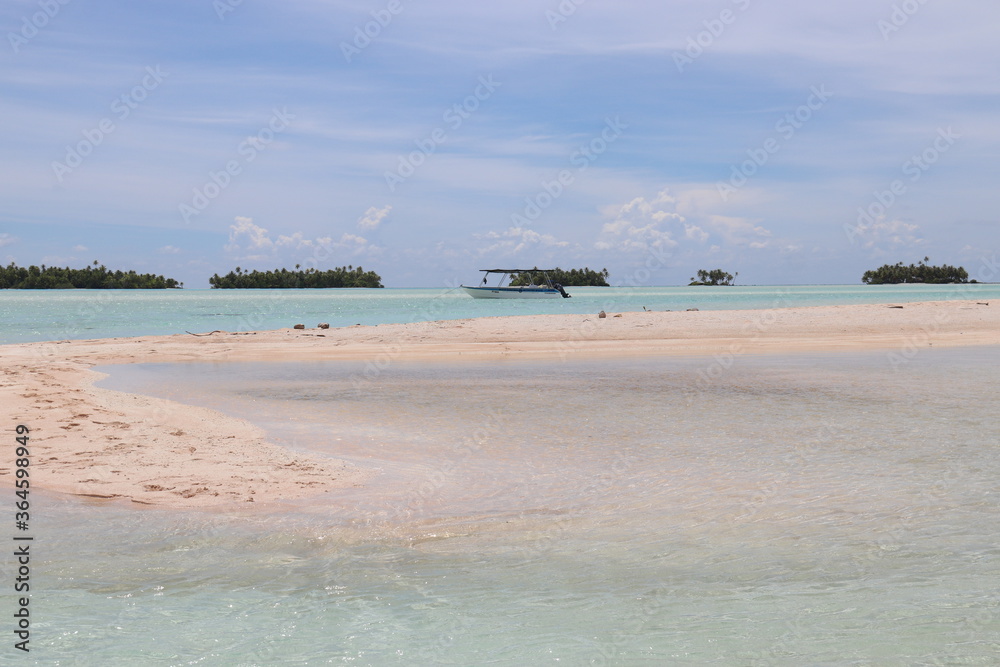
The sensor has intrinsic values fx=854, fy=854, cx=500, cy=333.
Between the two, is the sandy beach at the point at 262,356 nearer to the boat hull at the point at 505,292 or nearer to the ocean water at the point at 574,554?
the ocean water at the point at 574,554

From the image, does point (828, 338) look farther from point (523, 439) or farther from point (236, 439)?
point (236, 439)

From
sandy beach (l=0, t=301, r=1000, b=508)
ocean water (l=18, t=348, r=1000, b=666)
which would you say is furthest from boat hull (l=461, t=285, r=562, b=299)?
ocean water (l=18, t=348, r=1000, b=666)

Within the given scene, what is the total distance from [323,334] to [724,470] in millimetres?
27960

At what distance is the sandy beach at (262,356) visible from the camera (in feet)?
30.9

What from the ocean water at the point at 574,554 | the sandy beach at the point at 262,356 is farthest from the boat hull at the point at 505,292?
the ocean water at the point at 574,554

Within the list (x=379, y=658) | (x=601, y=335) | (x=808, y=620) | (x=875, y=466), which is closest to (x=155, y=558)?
(x=379, y=658)

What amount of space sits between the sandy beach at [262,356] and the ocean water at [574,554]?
815 mm

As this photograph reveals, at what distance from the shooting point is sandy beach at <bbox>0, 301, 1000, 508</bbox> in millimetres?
9406

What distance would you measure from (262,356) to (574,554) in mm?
22389

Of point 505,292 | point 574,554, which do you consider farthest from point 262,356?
point 505,292

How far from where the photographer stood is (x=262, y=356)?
1086 inches

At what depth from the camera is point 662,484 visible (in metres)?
9.01

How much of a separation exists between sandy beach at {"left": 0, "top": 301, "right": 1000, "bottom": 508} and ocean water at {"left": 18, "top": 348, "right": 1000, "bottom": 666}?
2.67ft

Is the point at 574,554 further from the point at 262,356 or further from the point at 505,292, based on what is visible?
the point at 505,292
